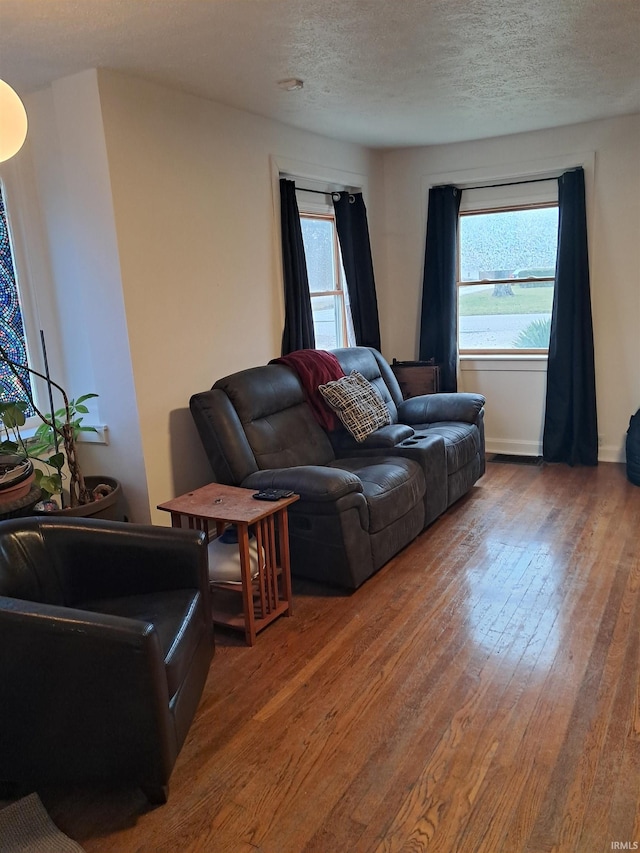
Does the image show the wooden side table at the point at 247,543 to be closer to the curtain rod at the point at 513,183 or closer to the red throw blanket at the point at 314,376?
the red throw blanket at the point at 314,376

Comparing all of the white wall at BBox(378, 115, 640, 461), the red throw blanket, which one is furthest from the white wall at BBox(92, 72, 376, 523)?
the white wall at BBox(378, 115, 640, 461)

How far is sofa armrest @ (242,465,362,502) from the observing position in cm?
289

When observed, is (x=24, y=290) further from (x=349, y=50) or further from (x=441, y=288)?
(x=441, y=288)

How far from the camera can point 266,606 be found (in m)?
2.79

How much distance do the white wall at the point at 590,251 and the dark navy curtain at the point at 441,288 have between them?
0.45ft

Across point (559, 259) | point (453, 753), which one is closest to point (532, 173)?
point (559, 259)

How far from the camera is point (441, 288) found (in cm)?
521

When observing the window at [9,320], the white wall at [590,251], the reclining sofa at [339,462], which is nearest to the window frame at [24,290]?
the window at [9,320]

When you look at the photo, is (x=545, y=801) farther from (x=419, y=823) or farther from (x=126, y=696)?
(x=126, y=696)

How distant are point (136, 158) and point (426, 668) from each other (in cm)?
267

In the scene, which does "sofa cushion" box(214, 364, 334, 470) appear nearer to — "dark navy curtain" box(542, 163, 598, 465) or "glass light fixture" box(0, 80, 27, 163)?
"glass light fixture" box(0, 80, 27, 163)

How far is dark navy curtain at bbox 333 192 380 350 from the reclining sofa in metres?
0.78

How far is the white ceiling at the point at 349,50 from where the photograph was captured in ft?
7.89

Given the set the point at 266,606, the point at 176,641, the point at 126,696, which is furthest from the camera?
the point at 266,606
